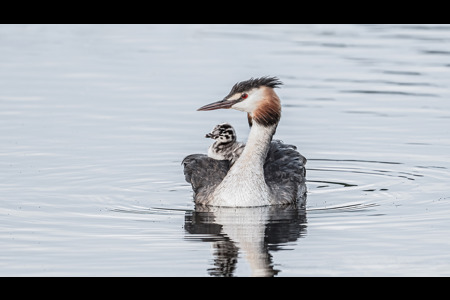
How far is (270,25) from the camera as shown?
90.5ft

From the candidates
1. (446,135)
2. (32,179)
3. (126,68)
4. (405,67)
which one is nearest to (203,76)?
(126,68)

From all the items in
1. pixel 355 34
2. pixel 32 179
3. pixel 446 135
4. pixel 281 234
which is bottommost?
pixel 281 234

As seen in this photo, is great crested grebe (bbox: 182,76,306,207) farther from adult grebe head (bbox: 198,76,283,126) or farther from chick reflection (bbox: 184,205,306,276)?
chick reflection (bbox: 184,205,306,276)

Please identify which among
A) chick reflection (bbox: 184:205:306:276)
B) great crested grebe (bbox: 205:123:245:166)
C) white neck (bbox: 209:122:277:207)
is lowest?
chick reflection (bbox: 184:205:306:276)

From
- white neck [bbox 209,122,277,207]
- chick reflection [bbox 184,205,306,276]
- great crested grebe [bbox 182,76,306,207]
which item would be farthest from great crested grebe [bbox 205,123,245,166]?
chick reflection [bbox 184,205,306,276]

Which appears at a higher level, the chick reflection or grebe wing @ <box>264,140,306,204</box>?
grebe wing @ <box>264,140,306,204</box>

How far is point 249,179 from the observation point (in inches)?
484

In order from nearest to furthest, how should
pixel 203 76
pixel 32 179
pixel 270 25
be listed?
pixel 32 179, pixel 203 76, pixel 270 25

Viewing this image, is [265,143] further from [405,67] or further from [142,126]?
[405,67]

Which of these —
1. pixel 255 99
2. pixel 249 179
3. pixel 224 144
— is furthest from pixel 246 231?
pixel 224 144

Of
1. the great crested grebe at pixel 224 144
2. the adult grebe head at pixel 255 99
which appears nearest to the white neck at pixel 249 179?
the adult grebe head at pixel 255 99

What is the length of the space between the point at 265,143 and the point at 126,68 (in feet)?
28.2

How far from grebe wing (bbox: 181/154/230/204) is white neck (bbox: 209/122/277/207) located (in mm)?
195

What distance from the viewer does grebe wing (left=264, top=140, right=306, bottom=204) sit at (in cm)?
1255
